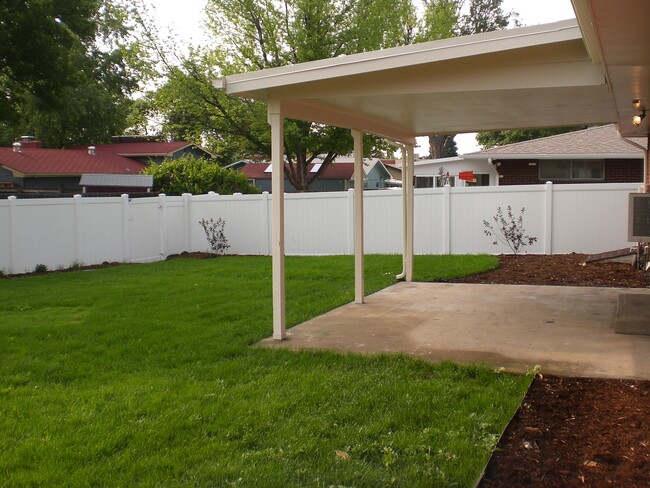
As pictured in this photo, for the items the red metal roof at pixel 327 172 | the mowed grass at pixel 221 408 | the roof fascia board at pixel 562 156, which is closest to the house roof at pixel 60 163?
the red metal roof at pixel 327 172

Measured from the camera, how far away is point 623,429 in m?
4.46

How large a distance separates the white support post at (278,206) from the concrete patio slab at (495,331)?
263mm

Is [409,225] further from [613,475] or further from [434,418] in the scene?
[613,475]

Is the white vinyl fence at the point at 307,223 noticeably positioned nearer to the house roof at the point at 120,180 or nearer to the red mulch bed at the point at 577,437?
the house roof at the point at 120,180

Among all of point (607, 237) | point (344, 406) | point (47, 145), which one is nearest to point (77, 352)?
point (344, 406)

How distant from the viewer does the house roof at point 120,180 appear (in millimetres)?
21219

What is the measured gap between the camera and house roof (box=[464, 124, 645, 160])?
18078 millimetres

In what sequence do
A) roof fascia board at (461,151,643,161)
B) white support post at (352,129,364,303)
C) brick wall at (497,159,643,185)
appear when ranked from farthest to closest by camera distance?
brick wall at (497,159,643,185)
roof fascia board at (461,151,643,161)
white support post at (352,129,364,303)

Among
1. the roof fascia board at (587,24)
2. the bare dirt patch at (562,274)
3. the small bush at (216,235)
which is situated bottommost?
the bare dirt patch at (562,274)

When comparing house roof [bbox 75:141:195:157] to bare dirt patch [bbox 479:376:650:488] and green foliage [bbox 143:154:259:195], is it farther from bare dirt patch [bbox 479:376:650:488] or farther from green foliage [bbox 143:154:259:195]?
bare dirt patch [bbox 479:376:650:488]

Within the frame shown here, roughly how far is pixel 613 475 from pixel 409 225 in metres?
7.80

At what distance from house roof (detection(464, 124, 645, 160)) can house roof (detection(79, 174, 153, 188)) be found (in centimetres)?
991

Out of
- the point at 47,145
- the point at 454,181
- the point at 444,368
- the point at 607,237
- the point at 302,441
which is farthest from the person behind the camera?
the point at 47,145

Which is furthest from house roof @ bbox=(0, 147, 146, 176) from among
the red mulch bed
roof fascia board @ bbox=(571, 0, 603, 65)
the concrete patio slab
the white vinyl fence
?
the red mulch bed
